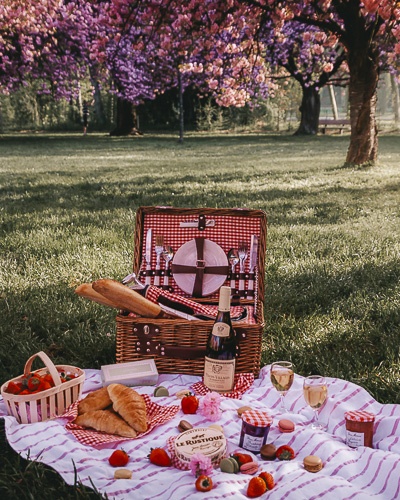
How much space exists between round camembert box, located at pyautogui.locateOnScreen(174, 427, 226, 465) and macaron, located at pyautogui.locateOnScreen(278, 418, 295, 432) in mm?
294

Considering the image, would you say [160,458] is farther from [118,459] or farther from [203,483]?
[203,483]

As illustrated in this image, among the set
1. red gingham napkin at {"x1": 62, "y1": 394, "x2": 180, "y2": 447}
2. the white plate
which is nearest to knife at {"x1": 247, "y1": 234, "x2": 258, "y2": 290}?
the white plate

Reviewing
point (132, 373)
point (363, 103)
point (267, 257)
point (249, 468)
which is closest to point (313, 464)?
point (249, 468)

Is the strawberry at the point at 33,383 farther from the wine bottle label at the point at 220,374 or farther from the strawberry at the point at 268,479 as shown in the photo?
the strawberry at the point at 268,479

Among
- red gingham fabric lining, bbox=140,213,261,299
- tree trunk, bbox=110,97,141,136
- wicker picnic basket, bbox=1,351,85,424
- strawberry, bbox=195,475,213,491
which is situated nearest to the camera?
strawberry, bbox=195,475,213,491

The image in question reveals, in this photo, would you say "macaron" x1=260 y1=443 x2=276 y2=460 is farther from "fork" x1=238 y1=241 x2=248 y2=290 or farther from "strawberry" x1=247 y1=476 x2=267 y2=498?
"fork" x1=238 y1=241 x2=248 y2=290

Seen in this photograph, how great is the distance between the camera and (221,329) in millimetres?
2729

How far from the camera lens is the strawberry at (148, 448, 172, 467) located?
7.00 ft

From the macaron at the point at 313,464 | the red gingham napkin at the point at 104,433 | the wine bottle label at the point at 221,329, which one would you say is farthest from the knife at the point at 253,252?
the macaron at the point at 313,464

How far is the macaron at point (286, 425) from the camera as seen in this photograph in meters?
2.35

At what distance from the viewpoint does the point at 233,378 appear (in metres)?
2.74

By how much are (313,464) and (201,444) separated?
423 mm

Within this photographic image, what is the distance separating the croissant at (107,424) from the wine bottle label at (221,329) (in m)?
0.64

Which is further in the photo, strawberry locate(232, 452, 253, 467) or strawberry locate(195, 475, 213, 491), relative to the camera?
strawberry locate(232, 452, 253, 467)
